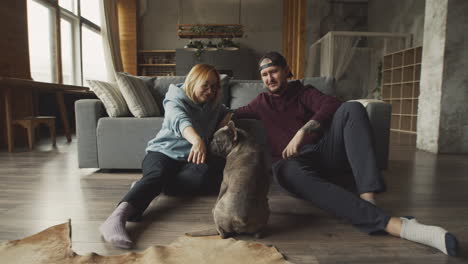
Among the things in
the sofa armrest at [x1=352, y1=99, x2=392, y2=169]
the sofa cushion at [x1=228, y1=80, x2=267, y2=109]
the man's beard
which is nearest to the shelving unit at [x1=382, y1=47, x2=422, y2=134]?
the sofa armrest at [x1=352, y1=99, x2=392, y2=169]

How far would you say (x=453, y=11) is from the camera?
11.1ft

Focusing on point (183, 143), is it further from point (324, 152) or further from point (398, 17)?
point (398, 17)

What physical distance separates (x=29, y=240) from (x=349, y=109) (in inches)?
65.3

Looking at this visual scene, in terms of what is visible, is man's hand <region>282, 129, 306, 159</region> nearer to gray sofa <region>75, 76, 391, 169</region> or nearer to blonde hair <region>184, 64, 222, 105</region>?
blonde hair <region>184, 64, 222, 105</region>

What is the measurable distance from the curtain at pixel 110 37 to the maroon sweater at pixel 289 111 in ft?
19.8

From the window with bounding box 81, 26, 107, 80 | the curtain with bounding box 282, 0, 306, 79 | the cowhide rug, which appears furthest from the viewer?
the window with bounding box 81, 26, 107, 80

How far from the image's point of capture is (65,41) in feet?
20.5

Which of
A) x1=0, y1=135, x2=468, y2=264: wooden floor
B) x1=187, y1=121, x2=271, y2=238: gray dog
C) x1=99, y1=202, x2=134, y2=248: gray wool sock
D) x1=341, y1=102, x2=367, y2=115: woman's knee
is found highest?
x1=341, y1=102, x2=367, y2=115: woman's knee

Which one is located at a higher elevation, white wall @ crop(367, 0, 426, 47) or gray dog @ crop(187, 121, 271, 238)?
white wall @ crop(367, 0, 426, 47)

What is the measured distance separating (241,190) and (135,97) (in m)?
1.74

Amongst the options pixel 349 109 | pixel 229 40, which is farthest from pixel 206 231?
pixel 229 40

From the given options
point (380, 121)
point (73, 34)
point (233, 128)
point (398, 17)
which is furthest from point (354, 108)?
point (398, 17)

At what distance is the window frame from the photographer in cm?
559

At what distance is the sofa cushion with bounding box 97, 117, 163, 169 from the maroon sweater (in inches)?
40.6
